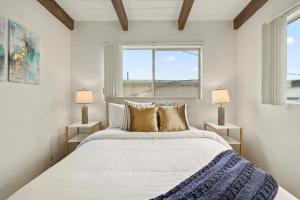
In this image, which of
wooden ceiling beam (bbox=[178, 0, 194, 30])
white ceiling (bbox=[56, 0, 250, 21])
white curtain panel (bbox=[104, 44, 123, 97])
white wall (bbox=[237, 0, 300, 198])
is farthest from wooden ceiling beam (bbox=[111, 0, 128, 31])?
white wall (bbox=[237, 0, 300, 198])

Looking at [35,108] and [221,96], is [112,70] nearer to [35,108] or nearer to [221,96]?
[35,108]

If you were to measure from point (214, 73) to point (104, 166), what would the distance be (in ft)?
8.65

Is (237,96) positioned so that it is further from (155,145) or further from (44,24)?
(44,24)

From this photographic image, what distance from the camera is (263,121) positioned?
2.69 meters

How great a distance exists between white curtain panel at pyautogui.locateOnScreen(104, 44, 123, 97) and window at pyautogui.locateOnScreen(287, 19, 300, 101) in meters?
2.36

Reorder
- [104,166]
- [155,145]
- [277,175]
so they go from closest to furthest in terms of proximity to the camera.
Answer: [104,166], [155,145], [277,175]

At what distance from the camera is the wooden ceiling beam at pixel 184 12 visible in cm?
271

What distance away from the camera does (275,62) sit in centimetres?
236

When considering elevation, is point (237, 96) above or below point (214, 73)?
below

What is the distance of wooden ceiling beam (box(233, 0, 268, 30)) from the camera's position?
273 cm

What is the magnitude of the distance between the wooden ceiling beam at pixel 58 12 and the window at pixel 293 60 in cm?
293

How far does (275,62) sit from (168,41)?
5.54ft

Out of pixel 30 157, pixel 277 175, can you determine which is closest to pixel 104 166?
pixel 30 157

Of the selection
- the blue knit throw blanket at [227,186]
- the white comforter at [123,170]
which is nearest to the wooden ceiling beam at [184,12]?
the white comforter at [123,170]
